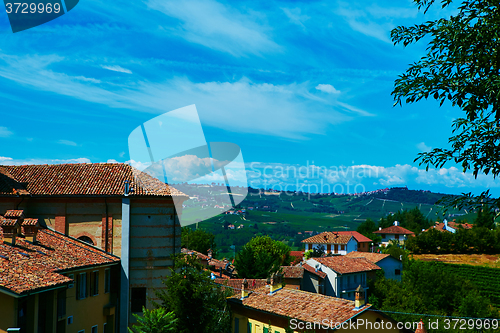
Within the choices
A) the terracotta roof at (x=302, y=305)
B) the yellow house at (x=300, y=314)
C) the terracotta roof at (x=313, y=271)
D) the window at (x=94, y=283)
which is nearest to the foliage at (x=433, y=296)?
the terracotta roof at (x=313, y=271)

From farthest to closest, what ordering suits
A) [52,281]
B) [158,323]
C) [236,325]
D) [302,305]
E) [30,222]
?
1. [236,325]
2. [302,305]
3. [30,222]
4. [158,323]
5. [52,281]

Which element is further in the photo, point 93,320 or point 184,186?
point 184,186

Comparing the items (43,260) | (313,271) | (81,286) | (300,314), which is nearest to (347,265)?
(313,271)

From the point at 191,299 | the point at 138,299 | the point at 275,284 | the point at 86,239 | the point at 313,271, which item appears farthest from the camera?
the point at 313,271

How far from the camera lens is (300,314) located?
2069 cm

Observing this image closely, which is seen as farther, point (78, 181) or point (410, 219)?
point (410, 219)

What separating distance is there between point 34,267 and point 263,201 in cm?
8378

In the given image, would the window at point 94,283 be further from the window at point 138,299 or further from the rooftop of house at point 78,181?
the rooftop of house at point 78,181

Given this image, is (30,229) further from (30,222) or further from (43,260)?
(43,260)

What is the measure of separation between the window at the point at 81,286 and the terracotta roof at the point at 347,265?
3433 centimetres

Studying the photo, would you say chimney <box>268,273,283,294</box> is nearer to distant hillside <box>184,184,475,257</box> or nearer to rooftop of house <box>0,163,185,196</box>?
rooftop of house <box>0,163,185,196</box>

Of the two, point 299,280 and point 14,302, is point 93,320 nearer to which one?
point 14,302

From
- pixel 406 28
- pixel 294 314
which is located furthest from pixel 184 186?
pixel 406 28

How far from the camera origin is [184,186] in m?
24.2
